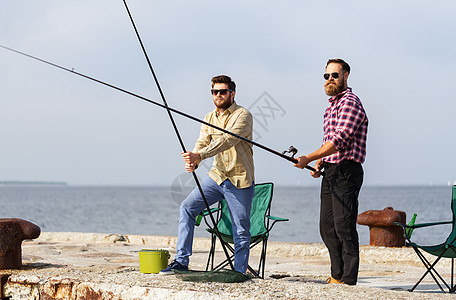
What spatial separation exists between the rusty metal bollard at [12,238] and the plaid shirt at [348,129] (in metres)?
2.61

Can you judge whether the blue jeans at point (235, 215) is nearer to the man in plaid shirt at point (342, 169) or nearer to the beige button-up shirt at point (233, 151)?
the beige button-up shirt at point (233, 151)

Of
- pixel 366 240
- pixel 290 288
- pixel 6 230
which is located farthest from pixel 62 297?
pixel 366 240

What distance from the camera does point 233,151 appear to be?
4812 mm

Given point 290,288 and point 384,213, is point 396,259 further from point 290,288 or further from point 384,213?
point 290,288

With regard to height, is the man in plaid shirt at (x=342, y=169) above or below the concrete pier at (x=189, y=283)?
above

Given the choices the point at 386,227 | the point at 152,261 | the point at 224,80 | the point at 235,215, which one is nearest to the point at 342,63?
the point at 224,80

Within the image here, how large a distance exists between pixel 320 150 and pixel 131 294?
1.58 meters

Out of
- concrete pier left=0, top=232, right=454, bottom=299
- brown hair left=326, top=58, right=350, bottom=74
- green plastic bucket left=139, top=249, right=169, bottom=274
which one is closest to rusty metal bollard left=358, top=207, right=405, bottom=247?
concrete pier left=0, top=232, right=454, bottom=299

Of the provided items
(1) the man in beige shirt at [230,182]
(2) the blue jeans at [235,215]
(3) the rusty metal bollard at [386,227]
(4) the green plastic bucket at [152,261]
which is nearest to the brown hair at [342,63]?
(1) the man in beige shirt at [230,182]

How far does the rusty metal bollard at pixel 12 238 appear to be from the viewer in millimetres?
5156

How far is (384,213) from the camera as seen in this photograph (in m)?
7.81

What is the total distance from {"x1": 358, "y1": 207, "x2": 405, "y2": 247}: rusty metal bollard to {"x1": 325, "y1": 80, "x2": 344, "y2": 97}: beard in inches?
143

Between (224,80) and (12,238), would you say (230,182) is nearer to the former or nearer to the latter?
(224,80)

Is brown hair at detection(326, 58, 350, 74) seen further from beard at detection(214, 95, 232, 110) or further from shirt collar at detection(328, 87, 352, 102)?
beard at detection(214, 95, 232, 110)
